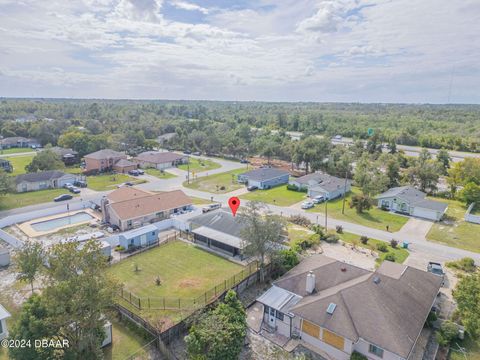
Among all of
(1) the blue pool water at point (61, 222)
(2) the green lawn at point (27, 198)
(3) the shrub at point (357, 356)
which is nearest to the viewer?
(3) the shrub at point (357, 356)

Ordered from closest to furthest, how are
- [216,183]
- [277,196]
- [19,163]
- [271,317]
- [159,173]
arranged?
[271,317], [277,196], [216,183], [159,173], [19,163]

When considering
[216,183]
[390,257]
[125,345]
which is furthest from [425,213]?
[125,345]

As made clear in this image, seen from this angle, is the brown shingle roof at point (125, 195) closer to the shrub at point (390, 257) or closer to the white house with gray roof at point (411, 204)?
the shrub at point (390, 257)

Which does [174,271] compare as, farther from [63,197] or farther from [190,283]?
[63,197]

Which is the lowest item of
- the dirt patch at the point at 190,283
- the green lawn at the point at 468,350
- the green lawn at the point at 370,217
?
the green lawn at the point at 370,217

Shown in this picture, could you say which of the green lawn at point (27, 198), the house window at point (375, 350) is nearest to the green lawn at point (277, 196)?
the green lawn at point (27, 198)

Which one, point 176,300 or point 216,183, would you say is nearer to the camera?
point 176,300

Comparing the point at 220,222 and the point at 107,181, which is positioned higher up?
the point at 220,222
